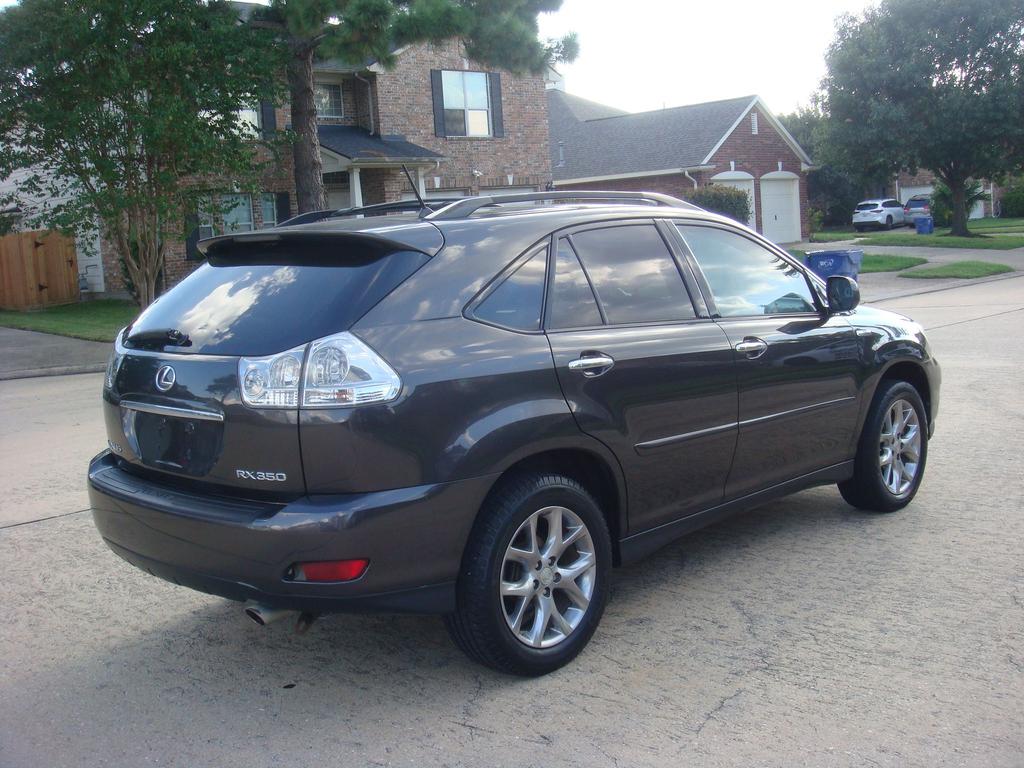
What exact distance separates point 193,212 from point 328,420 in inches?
663

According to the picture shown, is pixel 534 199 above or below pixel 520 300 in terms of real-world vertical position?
above

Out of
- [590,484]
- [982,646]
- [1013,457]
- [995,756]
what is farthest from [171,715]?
[1013,457]

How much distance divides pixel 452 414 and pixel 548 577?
2.58 ft

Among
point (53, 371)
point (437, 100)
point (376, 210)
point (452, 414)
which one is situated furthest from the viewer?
point (437, 100)

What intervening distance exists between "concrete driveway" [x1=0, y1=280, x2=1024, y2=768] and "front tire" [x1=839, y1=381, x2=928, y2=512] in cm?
13

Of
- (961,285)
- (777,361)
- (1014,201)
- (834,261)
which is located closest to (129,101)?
(834,261)

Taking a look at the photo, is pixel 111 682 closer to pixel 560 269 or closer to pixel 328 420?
pixel 328 420

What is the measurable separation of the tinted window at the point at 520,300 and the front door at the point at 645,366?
3.0 inches

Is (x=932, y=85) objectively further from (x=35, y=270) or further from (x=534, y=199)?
(x=534, y=199)

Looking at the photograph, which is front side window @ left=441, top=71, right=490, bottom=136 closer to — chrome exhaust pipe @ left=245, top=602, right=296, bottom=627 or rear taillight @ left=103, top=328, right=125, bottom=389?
rear taillight @ left=103, top=328, right=125, bottom=389

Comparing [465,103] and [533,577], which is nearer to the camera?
[533,577]

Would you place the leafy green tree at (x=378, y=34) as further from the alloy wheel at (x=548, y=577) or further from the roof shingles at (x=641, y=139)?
the roof shingles at (x=641, y=139)

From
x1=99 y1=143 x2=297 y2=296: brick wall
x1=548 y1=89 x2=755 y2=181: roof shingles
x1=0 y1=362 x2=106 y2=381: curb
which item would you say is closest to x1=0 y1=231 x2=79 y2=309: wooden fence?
x1=99 y1=143 x2=297 y2=296: brick wall

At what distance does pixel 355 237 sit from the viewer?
385 cm
